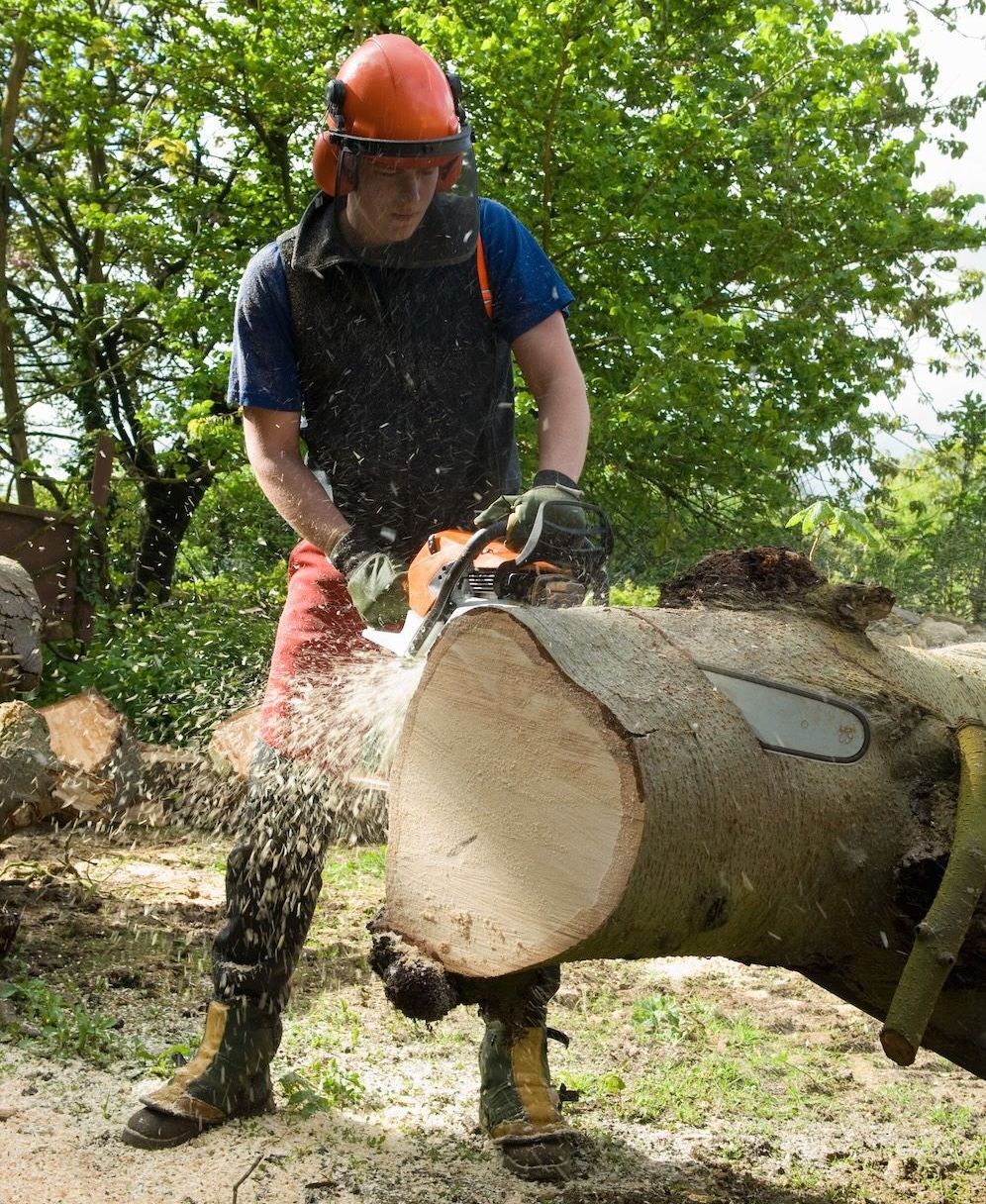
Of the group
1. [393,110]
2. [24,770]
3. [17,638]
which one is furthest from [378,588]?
[17,638]

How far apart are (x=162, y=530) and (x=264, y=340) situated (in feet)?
23.0

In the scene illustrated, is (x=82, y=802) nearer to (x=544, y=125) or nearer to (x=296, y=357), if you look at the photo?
(x=296, y=357)

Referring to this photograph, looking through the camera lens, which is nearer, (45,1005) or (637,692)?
(637,692)

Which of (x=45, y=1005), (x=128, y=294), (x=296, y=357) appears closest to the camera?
(x=296, y=357)

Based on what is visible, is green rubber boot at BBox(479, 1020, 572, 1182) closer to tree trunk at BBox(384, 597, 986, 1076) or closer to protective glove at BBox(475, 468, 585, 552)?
tree trunk at BBox(384, 597, 986, 1076)

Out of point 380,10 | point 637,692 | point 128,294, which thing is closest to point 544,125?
point 380,10

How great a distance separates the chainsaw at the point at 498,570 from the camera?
76.0 inches

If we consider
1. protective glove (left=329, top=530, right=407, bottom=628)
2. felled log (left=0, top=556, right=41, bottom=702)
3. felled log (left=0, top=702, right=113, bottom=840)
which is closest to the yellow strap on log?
protective glove (left=329, top=530, right=407, bottom=628)

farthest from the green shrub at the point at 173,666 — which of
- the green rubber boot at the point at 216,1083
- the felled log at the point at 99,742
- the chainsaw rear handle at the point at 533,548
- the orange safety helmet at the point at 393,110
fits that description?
the chainsaw rear handle at the point at 533,548

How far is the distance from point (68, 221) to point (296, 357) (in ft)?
28.8

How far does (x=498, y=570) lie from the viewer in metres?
1.93

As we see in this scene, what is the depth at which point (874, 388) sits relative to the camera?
26.7 feet

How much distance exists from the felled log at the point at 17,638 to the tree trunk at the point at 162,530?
3.47 m

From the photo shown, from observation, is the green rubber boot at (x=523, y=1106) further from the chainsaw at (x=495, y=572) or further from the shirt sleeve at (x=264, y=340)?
the shirt sleeve at (x=264, y=340)
